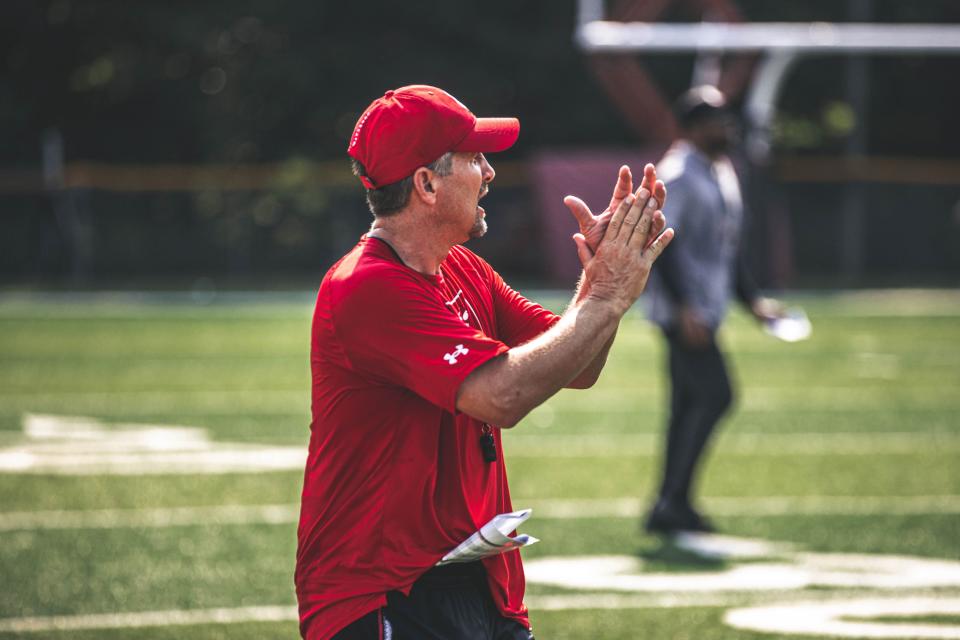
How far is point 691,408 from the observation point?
7684 millimetres

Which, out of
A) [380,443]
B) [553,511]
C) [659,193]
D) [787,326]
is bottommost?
[553,511]

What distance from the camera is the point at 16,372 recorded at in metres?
15.0

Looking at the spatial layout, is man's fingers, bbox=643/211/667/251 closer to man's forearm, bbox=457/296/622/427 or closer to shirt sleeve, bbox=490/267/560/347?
man's forearm, bbox=457/296/622/427

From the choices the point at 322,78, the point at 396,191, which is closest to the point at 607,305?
the point at 396,191

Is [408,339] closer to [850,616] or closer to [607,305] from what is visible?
[607,305]

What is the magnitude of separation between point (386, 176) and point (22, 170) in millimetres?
36939

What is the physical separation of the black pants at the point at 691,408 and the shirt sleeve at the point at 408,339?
14.6 ft

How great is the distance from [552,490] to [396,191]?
573 cm

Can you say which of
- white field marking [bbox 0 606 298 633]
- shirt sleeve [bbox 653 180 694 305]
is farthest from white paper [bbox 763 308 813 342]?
white field marking [bbox 0 606 298 633]

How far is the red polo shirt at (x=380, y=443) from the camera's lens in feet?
10.8

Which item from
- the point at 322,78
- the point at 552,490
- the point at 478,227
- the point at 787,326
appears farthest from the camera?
the point at 322,78

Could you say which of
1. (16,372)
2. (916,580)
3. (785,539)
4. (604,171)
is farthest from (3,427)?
(604,171)

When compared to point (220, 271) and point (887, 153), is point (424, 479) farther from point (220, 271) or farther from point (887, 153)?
point (887, 153)

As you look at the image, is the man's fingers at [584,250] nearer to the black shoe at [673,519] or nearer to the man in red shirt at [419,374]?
the man in red shirt at [419,374]
